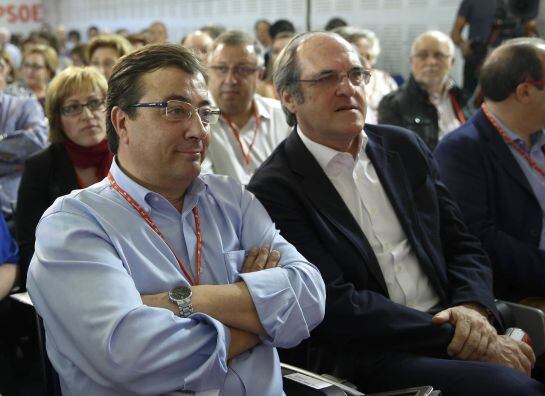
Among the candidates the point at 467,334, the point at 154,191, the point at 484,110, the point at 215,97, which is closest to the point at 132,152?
the point at 154,191

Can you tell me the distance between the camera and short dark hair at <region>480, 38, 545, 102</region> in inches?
105

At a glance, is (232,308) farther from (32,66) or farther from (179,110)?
(32,66)

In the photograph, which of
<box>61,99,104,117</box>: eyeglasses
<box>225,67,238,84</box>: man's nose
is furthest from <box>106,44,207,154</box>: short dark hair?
<box>225,67,238,84</box>: man's nose

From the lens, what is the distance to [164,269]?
1.57 meters

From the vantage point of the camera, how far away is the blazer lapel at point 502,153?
2584 millimetres

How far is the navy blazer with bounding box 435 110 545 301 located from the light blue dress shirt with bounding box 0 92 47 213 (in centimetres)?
217

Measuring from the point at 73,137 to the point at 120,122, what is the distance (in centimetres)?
120

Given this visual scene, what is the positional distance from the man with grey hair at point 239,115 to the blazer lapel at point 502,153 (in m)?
1.18

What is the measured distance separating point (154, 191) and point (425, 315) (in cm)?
88

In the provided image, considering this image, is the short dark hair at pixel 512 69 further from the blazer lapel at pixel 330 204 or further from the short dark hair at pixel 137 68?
the short dark hair at pixel 137 68

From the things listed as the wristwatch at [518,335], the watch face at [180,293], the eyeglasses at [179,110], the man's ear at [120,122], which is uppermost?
the eyeglasses at [179,110]

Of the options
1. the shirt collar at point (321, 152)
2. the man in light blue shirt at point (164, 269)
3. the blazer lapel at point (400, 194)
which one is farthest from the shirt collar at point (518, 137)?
the man in light blue shirt at point (164, 269)

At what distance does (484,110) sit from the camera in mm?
2744

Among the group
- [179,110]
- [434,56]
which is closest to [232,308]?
[179,110]
